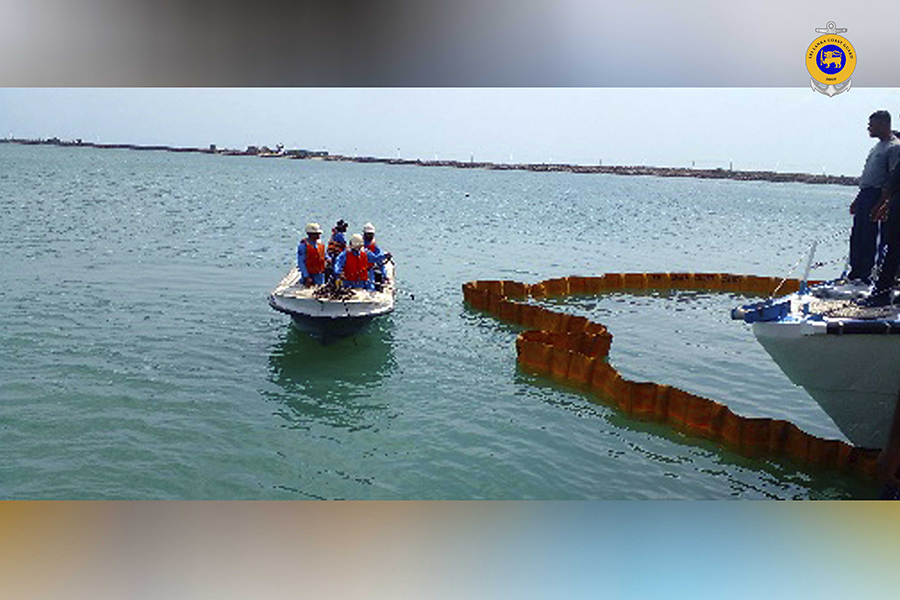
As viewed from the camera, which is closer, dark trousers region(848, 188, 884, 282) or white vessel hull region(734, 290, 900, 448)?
white vessel hull region(734, 290, 900, 448)

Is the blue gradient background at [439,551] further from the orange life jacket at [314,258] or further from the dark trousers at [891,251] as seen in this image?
the orange life jacket at [314,258]

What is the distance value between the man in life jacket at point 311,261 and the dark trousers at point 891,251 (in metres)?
6.62

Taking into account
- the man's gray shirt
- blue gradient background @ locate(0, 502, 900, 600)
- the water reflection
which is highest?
the man's gray shirt

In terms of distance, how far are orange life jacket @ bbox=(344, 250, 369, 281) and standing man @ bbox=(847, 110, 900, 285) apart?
5.92 m

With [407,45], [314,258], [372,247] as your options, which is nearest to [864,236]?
[407,45]

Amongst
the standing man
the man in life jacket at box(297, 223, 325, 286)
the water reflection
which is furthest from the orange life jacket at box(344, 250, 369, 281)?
the standing man

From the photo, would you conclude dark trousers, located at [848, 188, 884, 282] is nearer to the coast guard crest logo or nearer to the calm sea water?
the calm sea water

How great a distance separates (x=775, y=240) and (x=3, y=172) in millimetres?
48320

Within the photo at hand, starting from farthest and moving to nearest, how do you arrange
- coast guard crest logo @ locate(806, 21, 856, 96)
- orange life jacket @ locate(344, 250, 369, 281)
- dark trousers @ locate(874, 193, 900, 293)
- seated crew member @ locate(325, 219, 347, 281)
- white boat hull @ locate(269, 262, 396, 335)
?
seated crew member @ locate(325, 219, 347, 281) → orange life jacket @ locate(344, 250, 369, 281) → white boat hull @ locate(269, 262, 396, 335) → dark trousers @ locate(874, 193, 900, 293) → coast guard crest logo @ locate(806, 21, 856, 96)

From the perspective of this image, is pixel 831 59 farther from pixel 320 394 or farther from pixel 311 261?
pixel 311 261

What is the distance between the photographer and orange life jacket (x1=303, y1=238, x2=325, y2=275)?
9.88 metres

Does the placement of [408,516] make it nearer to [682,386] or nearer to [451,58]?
[451,58]

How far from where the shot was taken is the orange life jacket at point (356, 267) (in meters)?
9.96

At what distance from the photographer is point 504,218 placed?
3972 centimetres
